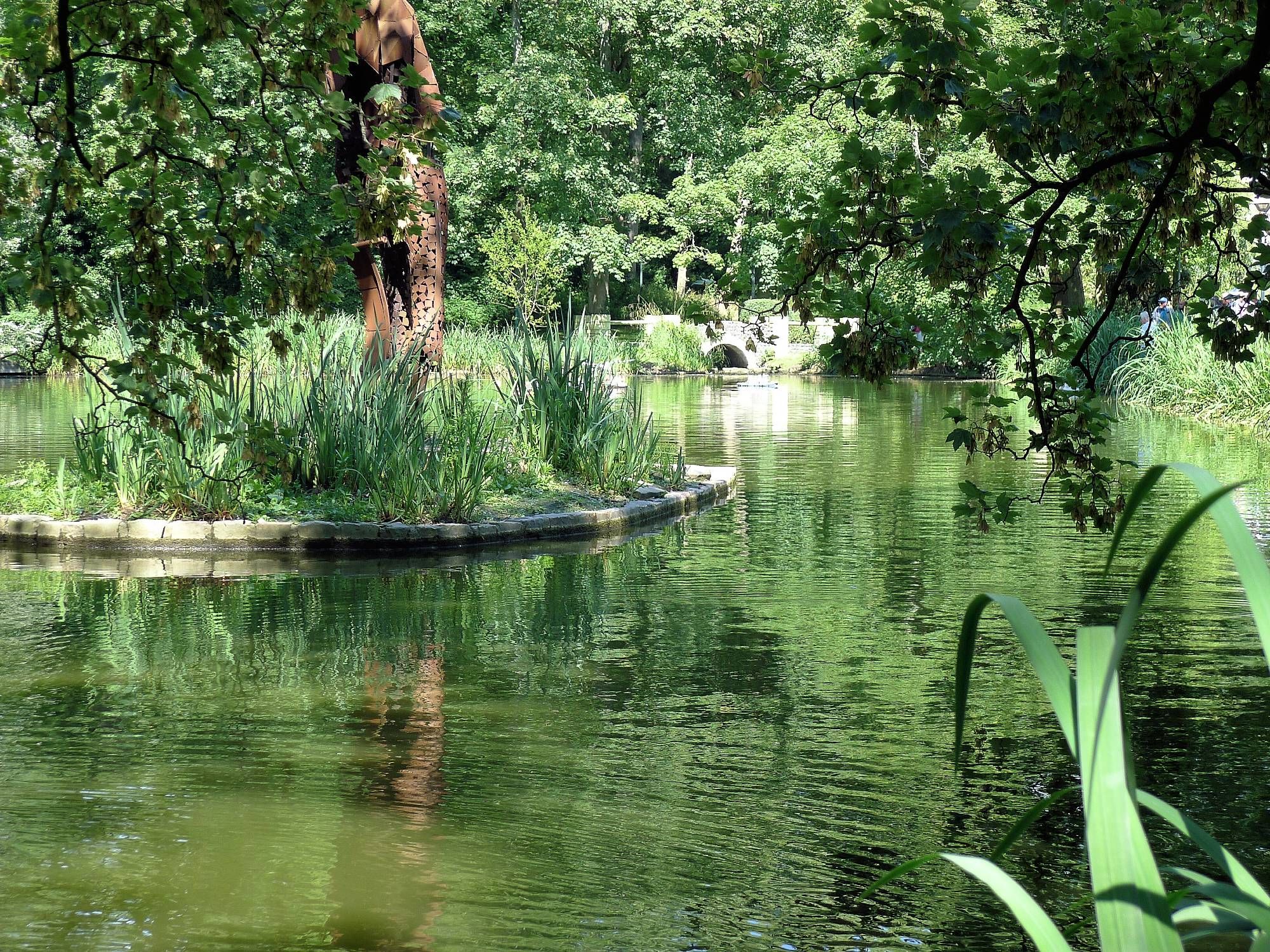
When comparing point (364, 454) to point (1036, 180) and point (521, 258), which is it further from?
point (521, 258)

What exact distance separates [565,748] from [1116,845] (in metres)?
4.17

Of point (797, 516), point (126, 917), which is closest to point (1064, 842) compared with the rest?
point (126, 917)

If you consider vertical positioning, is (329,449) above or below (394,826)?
above

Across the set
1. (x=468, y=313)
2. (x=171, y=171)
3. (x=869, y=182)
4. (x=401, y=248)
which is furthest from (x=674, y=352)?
(x=171, y=171)

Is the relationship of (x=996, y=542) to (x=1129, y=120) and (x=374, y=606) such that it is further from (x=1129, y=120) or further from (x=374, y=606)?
(x=1129, y=120)

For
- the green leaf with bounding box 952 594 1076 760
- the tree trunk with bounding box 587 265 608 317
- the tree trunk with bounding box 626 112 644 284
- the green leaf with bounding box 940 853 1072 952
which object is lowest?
the green leaf with bounding box 940 853 1072 952

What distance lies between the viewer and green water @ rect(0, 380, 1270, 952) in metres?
4.11

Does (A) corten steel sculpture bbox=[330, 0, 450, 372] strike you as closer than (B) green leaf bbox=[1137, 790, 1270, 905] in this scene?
No

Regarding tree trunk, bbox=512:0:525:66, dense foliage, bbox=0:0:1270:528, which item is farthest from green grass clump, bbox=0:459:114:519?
tree trunk, bbox=512:0:525:66

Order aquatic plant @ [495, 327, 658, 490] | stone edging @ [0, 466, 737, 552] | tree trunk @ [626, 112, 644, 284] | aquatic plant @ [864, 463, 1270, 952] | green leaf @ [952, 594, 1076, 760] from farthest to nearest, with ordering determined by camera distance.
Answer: tree trunk @ [626, 112, 644, 284], aquatic plant @ [495, 327, 658, 490], stone edging @ [0, 466, 737, 552], green leaf @ [952, 594, 1076, 760], aquatic plant @ [864, 463, 1270, 952]

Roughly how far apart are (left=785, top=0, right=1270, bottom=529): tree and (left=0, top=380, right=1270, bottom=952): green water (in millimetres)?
1142

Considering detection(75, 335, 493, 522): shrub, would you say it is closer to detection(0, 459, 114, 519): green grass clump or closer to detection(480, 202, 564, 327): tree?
detection(0, 459, 114, 519): green grass clump

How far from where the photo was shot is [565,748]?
5.74 metres

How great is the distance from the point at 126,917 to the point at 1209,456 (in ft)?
52.5
